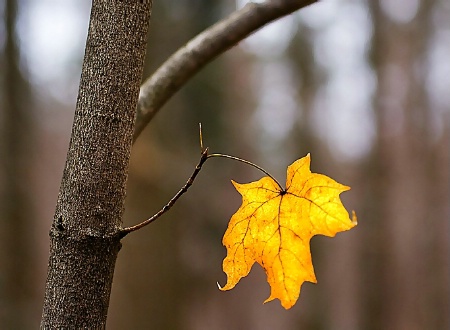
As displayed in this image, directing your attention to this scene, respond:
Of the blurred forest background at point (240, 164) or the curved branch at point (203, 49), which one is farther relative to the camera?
the blurred forest background at point (240, 164)

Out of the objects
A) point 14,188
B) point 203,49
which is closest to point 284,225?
point 203,49

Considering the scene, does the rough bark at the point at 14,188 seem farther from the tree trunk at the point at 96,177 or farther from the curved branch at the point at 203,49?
the tree trunk at the point at 96,177

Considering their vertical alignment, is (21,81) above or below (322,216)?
above

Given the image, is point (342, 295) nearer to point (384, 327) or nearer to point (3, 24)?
point (384, 327)

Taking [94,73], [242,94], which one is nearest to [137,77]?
[94,73]

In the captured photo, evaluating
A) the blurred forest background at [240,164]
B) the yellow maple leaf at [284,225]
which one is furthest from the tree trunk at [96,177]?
the blurred forest background at [240,164]

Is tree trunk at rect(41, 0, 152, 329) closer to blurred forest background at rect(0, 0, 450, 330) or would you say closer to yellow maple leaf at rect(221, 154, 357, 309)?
yellow maple leaf at rect(221, 154, 357, 309)
